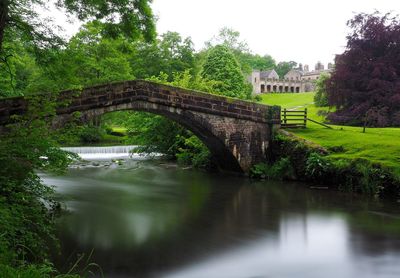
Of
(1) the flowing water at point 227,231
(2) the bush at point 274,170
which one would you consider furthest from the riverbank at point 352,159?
(1) the flowing water at point 227,231

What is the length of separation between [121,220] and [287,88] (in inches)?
2848

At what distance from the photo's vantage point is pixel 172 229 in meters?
9.97

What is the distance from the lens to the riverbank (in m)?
13.5

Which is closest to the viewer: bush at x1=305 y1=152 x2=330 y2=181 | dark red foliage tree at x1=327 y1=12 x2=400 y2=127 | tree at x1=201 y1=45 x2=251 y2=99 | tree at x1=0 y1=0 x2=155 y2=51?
tree at x1=0 y1=0 x2=155 y2=51

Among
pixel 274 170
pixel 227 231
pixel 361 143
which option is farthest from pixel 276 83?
pixel 227 231

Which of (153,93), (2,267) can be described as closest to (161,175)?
(153,93)

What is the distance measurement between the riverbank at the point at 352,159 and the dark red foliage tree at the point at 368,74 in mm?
6804

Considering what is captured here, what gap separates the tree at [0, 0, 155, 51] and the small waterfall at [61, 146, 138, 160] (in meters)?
16.0

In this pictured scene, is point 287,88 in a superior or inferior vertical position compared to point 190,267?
superior

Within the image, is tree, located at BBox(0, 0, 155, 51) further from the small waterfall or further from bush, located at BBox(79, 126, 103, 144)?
bush, located at BBox(79, 126, 103, 144)

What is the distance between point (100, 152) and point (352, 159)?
60.4ft

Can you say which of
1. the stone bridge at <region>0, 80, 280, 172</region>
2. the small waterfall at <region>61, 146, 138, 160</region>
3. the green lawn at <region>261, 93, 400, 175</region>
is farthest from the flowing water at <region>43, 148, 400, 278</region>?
the small waterfall at <region>61, 146, 138, 160</region>

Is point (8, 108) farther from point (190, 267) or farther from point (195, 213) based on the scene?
point (190, 267)

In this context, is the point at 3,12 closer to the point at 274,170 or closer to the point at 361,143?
the point at 274,170
